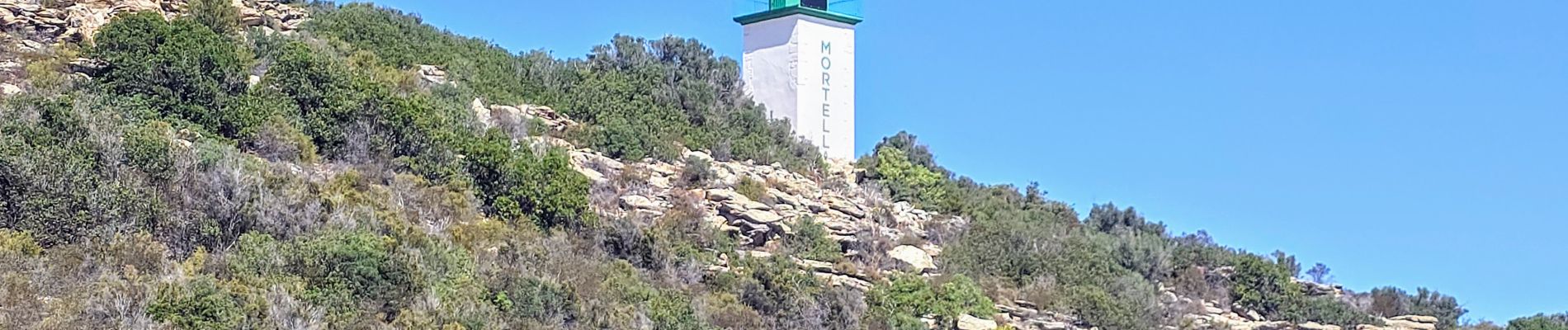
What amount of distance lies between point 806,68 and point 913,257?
5.85 metres

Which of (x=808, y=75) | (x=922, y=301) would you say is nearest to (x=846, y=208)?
(x=922, y=301)

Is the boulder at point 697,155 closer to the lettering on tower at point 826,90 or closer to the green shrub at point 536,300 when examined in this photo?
the lettering on tower at point 826,90

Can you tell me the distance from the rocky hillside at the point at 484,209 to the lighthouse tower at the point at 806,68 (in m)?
0.64

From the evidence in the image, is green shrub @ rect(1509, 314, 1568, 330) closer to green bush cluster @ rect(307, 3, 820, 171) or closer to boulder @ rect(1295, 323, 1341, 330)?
boulder @ rect(1295, 323, 1341, 330)

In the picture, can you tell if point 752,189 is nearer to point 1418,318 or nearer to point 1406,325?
point 1406,325

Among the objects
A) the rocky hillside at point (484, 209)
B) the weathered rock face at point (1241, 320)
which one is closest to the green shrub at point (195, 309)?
the rocky hillside at point (484, 209)

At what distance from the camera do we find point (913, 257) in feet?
110

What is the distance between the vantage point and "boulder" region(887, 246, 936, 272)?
3331 cm

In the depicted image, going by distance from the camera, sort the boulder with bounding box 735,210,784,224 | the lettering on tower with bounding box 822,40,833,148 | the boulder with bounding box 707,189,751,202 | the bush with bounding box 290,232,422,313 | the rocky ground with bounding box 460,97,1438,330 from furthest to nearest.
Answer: the lettering on tower with bounding box 822,40,833,148 < the boulder with bounding box 707,189,751,202 < the boulder with bounding box 735,210,784,224 < the rocky ground with bounding box 460,97,1438,330 < the bush with bounding box 290,232,422,313

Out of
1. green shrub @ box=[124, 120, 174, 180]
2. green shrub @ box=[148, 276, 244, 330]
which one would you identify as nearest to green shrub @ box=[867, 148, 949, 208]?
green shrub @ box=[124, 120, 174, 180]

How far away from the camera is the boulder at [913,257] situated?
109ft

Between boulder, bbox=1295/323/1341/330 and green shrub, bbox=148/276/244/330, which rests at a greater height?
boulder, bbox=1295/323/1341/330

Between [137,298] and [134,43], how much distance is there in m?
9.02

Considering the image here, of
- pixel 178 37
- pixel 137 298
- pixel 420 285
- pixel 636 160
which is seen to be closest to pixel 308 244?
pixel 420 285
